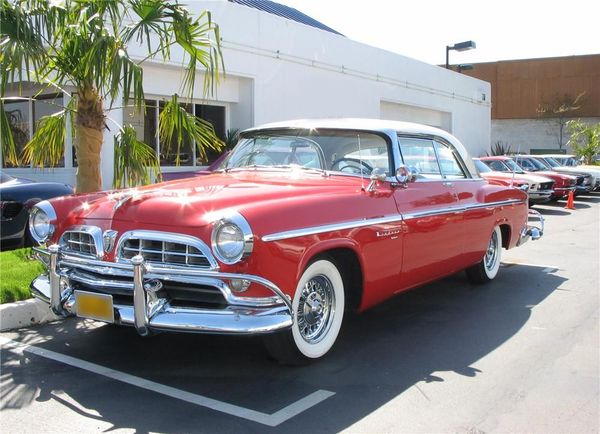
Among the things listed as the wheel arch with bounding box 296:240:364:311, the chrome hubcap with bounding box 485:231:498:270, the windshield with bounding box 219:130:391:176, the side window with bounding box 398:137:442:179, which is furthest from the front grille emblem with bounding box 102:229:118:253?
the chrome hubcap with bounding box 485:231:498:270

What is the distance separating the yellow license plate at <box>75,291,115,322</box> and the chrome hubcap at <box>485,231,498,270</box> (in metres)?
4.50

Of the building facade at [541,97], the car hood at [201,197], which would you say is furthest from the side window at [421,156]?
the building facade at [541,97]

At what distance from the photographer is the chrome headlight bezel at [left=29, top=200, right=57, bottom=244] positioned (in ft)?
14.6

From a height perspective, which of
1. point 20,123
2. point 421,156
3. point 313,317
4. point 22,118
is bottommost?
point 313,317

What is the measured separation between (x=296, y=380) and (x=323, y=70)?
1532cm

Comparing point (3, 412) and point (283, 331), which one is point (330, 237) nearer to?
point (283, 331)

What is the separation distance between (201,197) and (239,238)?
57 centimetres

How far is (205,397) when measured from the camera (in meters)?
3.71

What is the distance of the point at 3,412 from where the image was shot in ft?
11.7

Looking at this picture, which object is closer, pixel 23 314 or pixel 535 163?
pixel 23 314

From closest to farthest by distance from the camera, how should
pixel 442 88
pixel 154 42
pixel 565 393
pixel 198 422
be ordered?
pixel 198 422 → pixel 565 393 → pixel 154 42 → pixel 442 88

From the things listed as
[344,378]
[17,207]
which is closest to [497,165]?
[17,207]

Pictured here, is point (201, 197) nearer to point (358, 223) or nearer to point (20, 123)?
point (358, 223)

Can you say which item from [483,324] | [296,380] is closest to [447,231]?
[483,324]
